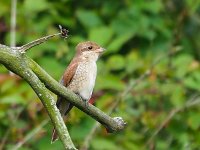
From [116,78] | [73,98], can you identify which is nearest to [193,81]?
[116,78]

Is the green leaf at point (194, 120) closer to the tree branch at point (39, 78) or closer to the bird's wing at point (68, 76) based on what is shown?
the bird's wing at point (68, 76)

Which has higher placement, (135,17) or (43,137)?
(135,17)

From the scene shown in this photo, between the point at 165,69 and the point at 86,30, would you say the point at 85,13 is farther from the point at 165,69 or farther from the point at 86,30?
the point at 165,69

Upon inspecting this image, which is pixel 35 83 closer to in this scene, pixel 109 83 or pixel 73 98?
pixel 73 98

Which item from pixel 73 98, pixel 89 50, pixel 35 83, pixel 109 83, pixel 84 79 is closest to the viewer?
pixel 35 83

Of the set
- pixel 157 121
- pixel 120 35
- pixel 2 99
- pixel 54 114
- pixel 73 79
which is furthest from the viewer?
pixel 120 35

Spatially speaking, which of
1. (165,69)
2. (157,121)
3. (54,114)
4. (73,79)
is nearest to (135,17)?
(165,69)

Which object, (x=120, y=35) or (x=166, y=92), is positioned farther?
(x=120, y=35)

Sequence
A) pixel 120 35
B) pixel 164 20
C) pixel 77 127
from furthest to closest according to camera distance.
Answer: pixel 164 20, pixel 120 35, pixel 77 127
